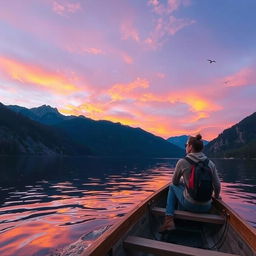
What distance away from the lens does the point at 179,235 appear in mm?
8242

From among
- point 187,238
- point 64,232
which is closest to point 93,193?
point 64,232

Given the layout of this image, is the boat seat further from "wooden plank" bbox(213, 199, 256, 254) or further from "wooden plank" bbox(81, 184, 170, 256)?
"wooden plank" bbox(81, 184, 170, 256)

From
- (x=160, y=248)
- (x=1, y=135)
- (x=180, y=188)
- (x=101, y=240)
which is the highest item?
(x=1, y=135)

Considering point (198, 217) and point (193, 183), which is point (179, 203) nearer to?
point (198, 217)

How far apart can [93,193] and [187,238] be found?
47.5 feet

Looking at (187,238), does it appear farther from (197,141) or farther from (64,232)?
(64,232)

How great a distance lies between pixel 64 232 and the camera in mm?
10828

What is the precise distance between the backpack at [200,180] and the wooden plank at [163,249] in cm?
224

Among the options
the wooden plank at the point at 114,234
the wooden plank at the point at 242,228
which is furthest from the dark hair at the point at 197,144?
the wooden plank at the point at 114,234

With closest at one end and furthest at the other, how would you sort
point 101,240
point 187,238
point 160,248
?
point 101,240
point 160,248
point 187,238

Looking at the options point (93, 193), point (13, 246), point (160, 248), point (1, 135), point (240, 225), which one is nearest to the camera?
point (160, 248)

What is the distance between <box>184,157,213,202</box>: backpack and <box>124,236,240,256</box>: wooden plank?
2.24 m

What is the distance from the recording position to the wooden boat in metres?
4.87

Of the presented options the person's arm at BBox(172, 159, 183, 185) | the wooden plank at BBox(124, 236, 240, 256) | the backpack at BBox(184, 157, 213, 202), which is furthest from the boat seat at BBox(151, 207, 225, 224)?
the wooden plank at BBox(124, 236, 240, 256)
